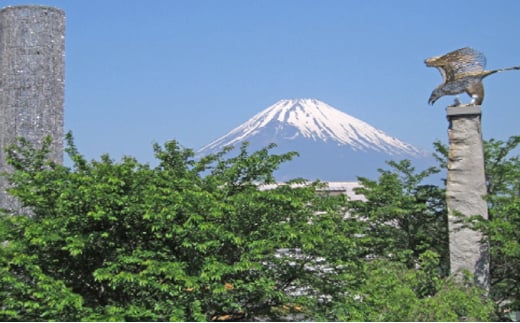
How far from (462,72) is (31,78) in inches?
368

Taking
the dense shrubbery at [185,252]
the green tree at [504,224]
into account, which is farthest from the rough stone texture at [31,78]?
the green tree at [504,224]

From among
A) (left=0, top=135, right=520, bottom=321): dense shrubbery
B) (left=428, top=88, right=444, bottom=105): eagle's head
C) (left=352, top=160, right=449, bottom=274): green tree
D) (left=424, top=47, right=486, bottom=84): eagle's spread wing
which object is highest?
(left=424, top=47, right=486, bottom=84): eagle's spread wing

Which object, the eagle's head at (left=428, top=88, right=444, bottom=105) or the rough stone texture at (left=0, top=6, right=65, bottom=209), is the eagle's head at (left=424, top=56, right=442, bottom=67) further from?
the rough stone texture at (left=0, top=6, right=65, bottom=209)

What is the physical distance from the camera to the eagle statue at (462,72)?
16.0 metres

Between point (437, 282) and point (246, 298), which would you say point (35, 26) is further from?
point (437, 282)

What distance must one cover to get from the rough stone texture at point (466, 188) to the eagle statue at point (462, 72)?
54 centimetres

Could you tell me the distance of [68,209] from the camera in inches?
394

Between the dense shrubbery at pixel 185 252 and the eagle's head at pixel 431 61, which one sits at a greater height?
the eagle's head at pixel 431 61

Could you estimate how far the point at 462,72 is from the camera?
1627cm

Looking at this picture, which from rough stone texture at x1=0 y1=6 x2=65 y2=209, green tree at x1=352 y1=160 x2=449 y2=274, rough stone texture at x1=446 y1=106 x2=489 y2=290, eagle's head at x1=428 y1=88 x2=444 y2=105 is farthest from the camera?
green tree at x1=352 y1=160 x2=449 y2=274

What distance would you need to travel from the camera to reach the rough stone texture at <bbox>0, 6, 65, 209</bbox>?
1217 cm

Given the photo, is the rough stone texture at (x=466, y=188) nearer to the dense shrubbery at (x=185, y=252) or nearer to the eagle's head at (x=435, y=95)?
the eagle's head at (x=435, y=95)

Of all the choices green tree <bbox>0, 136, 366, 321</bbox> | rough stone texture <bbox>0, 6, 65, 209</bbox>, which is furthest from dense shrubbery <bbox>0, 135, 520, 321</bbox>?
rough stone texture <bbox>0, 6, 65, 209</bbox>

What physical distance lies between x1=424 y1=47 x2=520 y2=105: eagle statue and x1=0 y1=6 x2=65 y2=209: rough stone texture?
859cm
